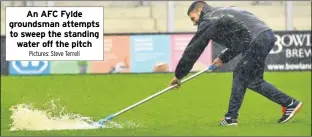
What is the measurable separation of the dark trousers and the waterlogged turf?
28cm

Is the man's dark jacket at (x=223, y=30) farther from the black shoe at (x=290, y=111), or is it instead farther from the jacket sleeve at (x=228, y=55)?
the black shoe at (x=290, y=111)

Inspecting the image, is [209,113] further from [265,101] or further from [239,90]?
[239,90]

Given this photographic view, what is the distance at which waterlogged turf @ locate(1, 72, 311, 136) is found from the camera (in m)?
6.55

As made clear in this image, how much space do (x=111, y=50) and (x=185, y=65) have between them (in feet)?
41.7

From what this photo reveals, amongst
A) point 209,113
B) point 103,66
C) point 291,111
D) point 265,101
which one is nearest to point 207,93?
point 265,101

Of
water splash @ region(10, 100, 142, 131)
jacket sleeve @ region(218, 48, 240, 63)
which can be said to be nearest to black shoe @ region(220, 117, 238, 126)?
jacket sleeve @ region(218, 48, 240, 63)

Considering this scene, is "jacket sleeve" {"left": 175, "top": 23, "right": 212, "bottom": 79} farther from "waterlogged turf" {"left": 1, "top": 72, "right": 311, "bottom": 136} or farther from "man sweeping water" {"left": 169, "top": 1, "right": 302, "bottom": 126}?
"waterlogged turf" {"left": 1, "top": 72, "right": 311, "bottom": 136}

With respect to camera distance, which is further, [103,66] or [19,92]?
[103,66]

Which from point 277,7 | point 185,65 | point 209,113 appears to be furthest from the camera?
point 277,7

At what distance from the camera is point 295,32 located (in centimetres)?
2036

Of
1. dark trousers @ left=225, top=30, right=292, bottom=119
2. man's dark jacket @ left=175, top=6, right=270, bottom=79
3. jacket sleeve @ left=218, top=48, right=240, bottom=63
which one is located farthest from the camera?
jacket sleeve @ left=218, top=48, right=240, bottom=63

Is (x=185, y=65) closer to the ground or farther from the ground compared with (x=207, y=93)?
farther from the ground

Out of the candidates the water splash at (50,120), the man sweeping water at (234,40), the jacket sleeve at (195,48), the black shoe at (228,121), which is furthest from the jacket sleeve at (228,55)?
the water splash at (50,120)

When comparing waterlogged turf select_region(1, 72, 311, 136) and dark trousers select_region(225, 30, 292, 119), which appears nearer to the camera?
waterlogged turf select_region(1, 72, 311, 136)
